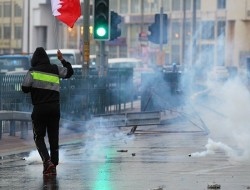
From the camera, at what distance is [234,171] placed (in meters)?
11.9

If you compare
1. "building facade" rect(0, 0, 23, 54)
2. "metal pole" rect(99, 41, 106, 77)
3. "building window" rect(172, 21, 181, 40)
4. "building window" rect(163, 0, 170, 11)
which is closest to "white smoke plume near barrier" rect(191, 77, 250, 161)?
"metal pole" rect(99, 41, 106, 77)

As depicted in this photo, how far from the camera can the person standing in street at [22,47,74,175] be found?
1198 cm

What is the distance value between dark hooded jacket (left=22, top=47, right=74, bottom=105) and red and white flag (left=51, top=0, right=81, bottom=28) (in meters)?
6.72

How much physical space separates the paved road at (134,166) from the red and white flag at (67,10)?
2697 millimetres

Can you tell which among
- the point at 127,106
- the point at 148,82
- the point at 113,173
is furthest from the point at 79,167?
the point at 127,106

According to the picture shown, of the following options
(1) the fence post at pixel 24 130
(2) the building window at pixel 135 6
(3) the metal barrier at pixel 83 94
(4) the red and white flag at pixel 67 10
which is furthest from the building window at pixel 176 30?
(1) the fence post at pixel 24 130

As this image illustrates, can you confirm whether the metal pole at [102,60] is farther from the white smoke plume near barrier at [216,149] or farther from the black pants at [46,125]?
the black pants at [46,125]

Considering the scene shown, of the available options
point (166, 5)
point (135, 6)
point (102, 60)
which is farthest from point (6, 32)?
point (102, 60)

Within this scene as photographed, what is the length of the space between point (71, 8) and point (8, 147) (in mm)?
4255

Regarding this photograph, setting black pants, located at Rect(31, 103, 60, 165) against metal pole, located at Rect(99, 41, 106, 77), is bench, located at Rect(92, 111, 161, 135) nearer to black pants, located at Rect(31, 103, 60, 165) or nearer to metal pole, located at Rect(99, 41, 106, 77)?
metal pole, located at Rect(99, 41, 106, 77)

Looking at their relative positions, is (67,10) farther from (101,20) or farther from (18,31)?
(18,31)

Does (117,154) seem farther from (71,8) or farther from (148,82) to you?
(148,82)

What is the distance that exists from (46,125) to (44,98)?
1.32ft

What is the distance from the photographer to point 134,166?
12789 mm
